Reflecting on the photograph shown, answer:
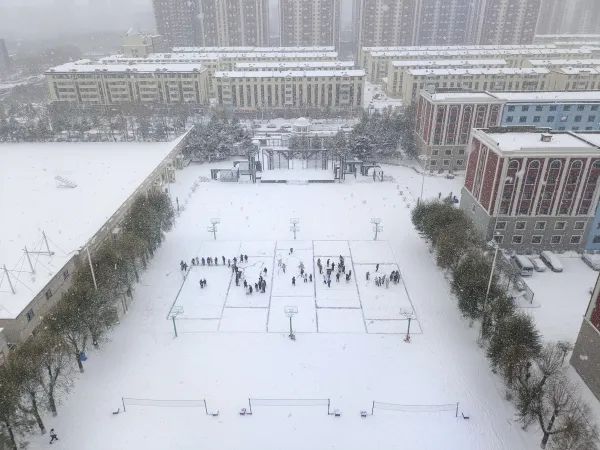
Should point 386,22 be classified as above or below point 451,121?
above

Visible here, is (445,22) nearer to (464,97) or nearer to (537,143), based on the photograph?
(464,97)

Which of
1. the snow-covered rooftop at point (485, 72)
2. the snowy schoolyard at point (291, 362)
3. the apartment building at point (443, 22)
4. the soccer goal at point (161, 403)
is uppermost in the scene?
the apartment building at point (443, 22)

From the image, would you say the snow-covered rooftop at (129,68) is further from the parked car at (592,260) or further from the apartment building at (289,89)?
the parked car at (592,260)

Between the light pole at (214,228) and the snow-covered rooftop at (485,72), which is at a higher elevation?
the snow-covered rooftop at (485,72)

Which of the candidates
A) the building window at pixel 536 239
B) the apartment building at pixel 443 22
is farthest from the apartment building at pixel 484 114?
the apartment building at pixel 443 22

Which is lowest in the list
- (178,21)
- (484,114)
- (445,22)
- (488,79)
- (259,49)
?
(488,79)

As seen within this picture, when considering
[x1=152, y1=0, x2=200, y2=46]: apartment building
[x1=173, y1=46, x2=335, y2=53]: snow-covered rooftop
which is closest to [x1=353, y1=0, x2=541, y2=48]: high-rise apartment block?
[x1=173, y1=46, x2=335, y2=53]: snow-covered rooftop

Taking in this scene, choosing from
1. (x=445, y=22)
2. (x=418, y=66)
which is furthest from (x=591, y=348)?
(x=445, y=22)
